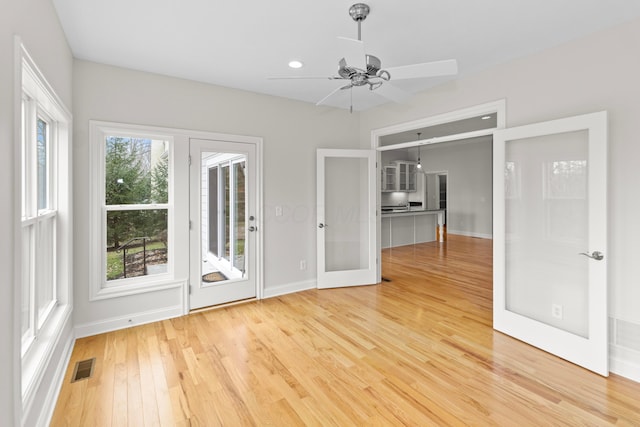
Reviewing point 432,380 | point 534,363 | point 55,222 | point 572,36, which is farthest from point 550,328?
point 55,222

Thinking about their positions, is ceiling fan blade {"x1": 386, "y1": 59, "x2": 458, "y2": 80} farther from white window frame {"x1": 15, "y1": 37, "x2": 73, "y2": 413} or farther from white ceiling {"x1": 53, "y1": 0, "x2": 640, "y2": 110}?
white window frame {"x1": 15, "y1": 37, "x2": 73, "y2": 413}

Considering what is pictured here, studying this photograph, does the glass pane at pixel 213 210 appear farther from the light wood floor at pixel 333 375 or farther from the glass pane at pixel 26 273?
the glass pane at pixel 26 273

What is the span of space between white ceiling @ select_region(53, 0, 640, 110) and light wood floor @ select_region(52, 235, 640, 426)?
8.81ft

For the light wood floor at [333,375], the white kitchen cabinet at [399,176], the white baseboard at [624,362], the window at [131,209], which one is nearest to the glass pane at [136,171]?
the window at [131,209]

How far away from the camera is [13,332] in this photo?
1377 mm

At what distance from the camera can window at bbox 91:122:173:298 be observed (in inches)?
123

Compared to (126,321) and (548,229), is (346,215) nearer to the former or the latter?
(548,229)

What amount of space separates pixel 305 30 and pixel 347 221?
280 cm

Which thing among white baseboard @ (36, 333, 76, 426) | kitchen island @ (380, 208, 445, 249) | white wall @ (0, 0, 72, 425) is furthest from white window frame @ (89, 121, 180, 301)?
kitchen island @ (380, 208, 445, 249)

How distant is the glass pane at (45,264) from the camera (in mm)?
2239

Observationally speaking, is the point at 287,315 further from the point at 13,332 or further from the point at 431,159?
the point at 431,159

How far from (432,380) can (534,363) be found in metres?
0.94

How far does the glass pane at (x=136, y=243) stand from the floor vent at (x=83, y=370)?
90cm

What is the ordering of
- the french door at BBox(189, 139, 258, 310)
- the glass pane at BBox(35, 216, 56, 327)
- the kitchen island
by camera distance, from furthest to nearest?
the kitchen island, the french door at BBox(189, 139, 258, 310), the glass pane at BBox(35, 216, 56, 327)
